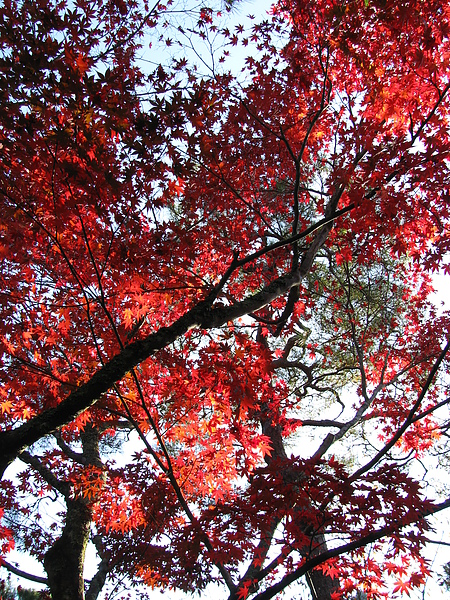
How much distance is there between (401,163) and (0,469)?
13.2 ft

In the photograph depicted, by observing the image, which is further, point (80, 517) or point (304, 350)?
point (304, 350)

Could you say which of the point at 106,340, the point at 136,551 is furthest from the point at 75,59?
the point at 136,551

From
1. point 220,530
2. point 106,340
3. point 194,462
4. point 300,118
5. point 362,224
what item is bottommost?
point 220,530

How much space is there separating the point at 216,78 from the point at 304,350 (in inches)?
246

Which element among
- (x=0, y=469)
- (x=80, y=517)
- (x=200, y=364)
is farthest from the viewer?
(x=80, y=517)

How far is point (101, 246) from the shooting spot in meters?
3.85

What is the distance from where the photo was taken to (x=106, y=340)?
13.8ft

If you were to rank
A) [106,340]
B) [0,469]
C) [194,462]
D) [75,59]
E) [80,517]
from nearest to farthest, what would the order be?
[0,469] < [75,59] < [194,462] < [106,340] < [80,517]

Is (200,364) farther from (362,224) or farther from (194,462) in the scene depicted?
(362,224)

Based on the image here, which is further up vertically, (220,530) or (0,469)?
(0,469)

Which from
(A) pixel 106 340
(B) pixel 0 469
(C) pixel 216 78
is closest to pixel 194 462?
(A) pixel 106 340

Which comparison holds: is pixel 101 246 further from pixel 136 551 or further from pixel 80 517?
pixel 80 517

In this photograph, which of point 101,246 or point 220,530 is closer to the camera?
point 220,530

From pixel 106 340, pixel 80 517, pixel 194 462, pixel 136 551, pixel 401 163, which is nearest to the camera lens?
pixel 401 163
